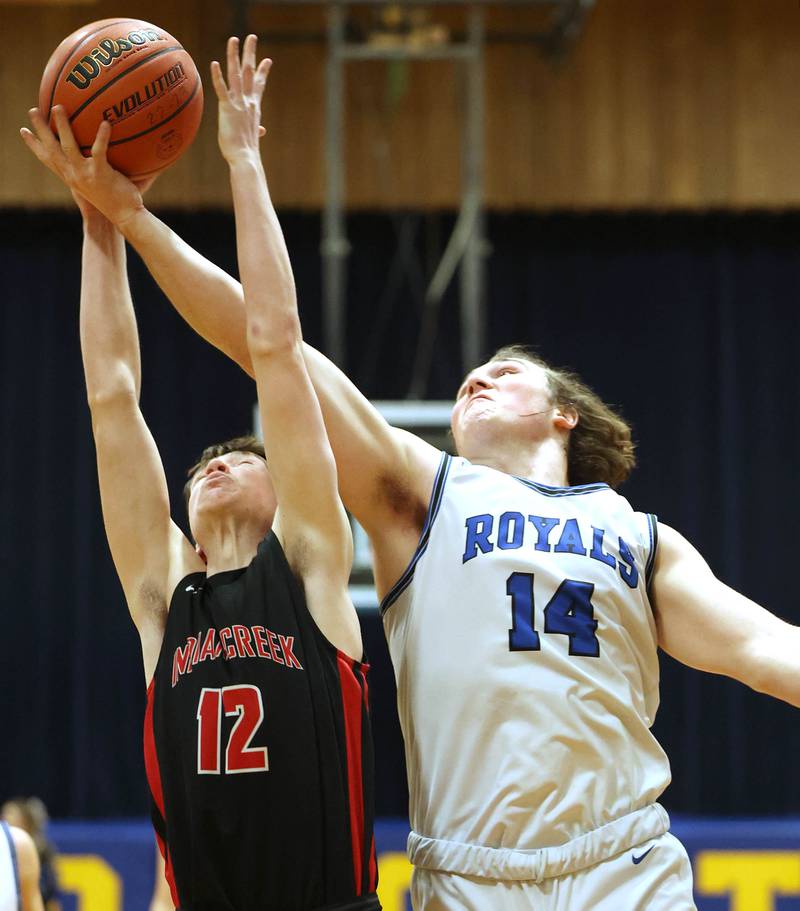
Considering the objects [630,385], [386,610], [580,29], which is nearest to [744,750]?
[630,385]

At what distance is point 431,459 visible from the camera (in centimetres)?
321

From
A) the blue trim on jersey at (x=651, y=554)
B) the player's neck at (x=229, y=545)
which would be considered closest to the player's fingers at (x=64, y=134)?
the player's neck at (x=229, y=545)

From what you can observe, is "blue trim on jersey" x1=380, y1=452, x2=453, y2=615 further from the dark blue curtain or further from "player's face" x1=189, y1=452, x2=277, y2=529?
the dark blue curtain

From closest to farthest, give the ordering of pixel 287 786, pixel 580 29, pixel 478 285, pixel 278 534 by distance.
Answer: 1. pixel 287 786
2. pixel 278 534
3. pixel 478 285
4. pixel 580 29

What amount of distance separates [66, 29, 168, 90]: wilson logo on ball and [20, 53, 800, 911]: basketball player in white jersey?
24 cm

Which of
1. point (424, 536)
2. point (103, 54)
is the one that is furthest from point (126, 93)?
point (424, 536)

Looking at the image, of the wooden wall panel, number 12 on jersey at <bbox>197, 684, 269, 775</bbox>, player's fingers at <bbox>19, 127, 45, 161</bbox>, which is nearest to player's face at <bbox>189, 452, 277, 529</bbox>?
number 12 on jersey at <bbox>197, 684, 269, 775</bbox>

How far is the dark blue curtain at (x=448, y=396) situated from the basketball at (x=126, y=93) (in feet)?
24.8

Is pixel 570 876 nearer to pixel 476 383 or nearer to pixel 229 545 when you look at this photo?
pixel 229 545

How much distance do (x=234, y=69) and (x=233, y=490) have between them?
3.02 ft

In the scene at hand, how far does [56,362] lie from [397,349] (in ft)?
9.20

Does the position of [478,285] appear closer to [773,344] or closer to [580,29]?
[580,29]

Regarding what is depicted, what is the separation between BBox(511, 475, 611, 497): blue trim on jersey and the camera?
3.22 meters

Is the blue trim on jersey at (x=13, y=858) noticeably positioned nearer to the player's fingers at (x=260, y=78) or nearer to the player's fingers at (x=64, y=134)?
the player's fingers at (x=64, y=134)
